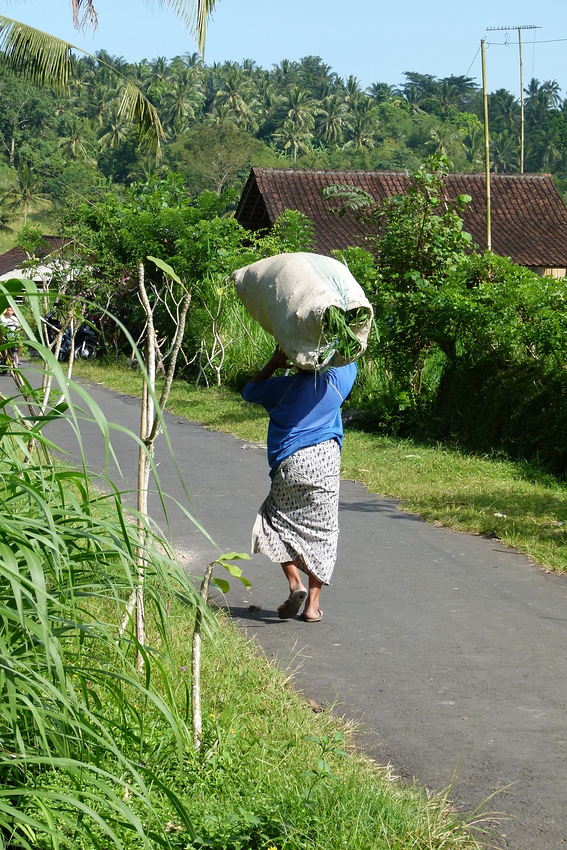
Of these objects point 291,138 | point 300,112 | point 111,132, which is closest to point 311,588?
point 111,132

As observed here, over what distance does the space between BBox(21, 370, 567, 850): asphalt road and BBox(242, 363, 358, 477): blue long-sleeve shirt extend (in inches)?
25.9

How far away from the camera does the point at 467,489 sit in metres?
8.68

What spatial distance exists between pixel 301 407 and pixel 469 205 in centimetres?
2198

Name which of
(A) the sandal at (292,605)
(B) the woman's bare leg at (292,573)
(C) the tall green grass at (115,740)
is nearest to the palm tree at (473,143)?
(B) the woman's bare leg at (292,573)

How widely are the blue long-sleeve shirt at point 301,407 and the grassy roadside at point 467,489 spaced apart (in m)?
2.10

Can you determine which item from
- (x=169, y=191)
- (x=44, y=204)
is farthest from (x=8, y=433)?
(x=44, y=204)

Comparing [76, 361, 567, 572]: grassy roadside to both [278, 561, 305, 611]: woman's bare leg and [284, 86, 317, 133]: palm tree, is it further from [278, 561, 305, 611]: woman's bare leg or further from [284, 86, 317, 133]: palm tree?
[284, 86, 317, 133]: palm tree

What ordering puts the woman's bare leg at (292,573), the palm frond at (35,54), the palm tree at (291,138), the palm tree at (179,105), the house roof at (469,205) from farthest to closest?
the palm tree at (291,138), the palm tree at (179,105), the house roof at (469,205), the palm frond at (35,54), the woman's bare leg at (292,573)

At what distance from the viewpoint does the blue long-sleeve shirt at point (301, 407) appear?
17.9 ft

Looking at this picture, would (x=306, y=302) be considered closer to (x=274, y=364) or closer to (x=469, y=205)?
(x=274, y=364)

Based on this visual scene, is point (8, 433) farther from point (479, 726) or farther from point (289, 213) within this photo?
point (289, 213)

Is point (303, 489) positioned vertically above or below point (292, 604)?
above

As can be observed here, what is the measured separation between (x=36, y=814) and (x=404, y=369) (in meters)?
9.71

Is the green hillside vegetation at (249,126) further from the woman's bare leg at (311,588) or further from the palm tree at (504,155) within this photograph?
the woman's bare leg at (311,588)
